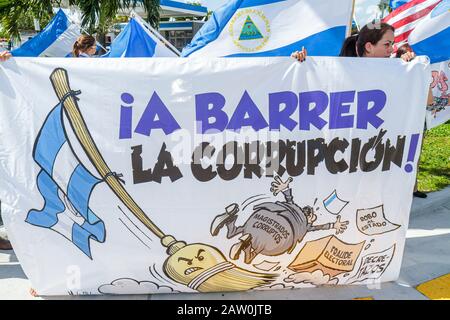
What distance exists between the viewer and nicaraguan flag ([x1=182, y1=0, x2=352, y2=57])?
371 cm

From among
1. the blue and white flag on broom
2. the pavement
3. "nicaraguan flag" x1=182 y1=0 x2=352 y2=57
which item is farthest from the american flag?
the blue and white flag on broom

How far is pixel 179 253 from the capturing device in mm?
2748

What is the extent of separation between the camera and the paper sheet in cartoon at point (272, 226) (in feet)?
8.96

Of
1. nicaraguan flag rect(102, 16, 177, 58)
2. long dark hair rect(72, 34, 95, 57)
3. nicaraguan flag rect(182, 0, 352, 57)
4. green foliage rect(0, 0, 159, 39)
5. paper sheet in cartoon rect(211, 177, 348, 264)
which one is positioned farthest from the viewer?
green foliage rect(0, 0, 159, 39)

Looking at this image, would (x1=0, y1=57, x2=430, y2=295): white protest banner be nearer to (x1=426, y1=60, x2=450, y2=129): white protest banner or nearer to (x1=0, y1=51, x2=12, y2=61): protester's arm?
(x1=0, y1=51, x2=12, y2=61): protester's arm

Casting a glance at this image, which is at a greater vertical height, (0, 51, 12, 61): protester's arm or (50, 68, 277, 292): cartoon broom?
(0, 51, 12, 61): protester's arm

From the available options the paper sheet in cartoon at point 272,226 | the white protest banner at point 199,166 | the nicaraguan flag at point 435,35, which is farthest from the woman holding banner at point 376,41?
the nicaraguan flag at point 435,35

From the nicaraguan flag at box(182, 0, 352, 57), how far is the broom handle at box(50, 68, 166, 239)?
173 cm

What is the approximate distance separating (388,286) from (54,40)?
20.3 ft

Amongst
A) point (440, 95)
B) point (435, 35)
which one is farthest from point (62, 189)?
point (440, 95)

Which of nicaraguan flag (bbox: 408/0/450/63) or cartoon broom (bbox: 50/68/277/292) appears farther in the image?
nicaraguan flag (bbox: 408/0/450/63)

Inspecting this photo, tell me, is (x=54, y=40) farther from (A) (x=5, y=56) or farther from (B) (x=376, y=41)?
(B) (x=376, y=41)

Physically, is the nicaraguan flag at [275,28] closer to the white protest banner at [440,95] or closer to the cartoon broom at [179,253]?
the white protest banner at [440,95]
